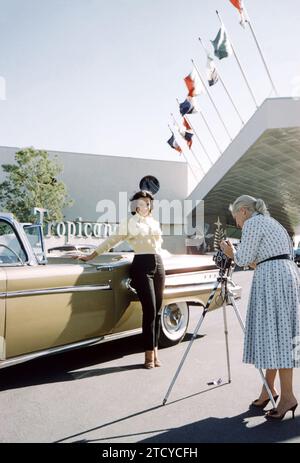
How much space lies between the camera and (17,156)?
29.8m

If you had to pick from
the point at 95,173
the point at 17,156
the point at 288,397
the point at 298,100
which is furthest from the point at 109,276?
the point at 95,173

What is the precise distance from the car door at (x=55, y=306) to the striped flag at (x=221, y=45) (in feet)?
62.4

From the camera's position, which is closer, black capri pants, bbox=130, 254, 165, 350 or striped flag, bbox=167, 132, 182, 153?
black capri pants, bbox=130, 254, 165, 350

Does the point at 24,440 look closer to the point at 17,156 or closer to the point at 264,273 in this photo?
the point at 264,273

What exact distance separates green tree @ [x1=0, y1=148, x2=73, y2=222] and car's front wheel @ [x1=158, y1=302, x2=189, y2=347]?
82.8 feet

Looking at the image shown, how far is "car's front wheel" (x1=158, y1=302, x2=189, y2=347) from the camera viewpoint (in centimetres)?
559

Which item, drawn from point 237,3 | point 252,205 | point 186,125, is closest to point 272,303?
point 252,205

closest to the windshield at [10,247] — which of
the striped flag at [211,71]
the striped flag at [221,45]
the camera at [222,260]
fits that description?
the camera at [222,260]

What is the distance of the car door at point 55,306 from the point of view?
3.80 meters

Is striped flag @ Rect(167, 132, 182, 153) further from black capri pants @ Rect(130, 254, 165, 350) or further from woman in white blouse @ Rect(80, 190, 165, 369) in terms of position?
black capri pants @ Rect(130, 254, 165, 350)

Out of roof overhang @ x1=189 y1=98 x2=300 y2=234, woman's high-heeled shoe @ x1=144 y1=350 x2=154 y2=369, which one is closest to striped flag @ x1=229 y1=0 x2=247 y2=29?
roof overhang @ x1=189 y1=98 x2=300 y2=234

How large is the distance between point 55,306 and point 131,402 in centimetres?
110

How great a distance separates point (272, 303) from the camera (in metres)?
3.36

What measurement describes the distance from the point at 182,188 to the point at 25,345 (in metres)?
38.7
